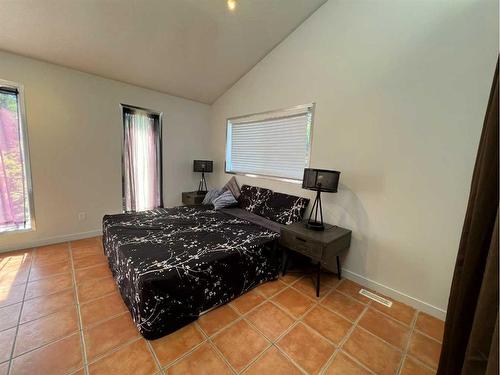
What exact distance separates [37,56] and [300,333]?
4.30 meters

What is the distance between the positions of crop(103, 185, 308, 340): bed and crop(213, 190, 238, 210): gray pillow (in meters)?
0.56

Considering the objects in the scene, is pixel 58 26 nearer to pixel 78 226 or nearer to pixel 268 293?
pixel 78 226

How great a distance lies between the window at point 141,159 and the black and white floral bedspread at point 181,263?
42.3 inches

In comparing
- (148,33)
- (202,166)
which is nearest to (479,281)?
(148,33)

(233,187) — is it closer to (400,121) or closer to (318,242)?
(318,242)

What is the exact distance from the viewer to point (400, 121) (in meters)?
1.98

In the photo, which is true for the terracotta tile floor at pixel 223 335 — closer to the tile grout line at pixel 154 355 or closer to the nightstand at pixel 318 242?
the tile grout line at pixel 154 355

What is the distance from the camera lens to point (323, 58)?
2484 mm

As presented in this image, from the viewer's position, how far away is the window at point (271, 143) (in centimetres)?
284

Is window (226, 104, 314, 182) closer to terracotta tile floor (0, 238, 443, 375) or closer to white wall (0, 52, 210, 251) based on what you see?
white wall (0, 52, 210, 251)

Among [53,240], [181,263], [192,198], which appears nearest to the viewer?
[181,263]

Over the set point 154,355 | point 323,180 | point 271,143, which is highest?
point 271,143

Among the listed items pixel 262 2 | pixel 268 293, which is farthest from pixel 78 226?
pixel 262 2

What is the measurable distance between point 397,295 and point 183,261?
83.8 inches
